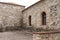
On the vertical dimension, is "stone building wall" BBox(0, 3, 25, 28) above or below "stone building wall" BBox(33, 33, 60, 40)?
above

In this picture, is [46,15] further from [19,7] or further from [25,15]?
[19,7]

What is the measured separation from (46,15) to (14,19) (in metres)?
6.52

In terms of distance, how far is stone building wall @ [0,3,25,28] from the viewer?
661 inches

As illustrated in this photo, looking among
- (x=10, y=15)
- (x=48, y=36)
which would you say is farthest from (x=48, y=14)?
(x=10, y=15)

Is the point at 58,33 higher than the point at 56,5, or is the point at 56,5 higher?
the point at 56,5

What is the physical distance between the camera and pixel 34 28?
15.1 meters

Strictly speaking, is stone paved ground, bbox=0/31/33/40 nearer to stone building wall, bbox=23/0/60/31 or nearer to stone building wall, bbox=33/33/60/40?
stone building wall, bbox=23/0/60/31

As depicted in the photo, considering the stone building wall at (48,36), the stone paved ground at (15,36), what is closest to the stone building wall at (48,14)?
the stone paved ground at (15,36)

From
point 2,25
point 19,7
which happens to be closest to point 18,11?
point 19,7

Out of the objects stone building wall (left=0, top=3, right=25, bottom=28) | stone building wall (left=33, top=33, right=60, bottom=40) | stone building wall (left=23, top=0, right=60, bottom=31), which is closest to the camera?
stone building wall (left=33, top=33, right=60, bottom=40)

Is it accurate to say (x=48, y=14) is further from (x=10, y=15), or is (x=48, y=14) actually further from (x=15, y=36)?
(x=10, y=15)

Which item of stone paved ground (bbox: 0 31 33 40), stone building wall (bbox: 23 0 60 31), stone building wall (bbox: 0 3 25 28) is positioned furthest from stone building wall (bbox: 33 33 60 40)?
stone building wall (bbox: 0 3 25 28)

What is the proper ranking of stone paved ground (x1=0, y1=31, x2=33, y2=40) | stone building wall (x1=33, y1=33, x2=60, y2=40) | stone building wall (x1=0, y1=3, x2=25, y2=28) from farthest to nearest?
stone building wall (x1=0, y1=3, x2=25, y2=28)
stone paved ground (x1=0, y1=31, x2=33, y2=40)
stone building wall (x1=33, y1=33, x2=60, y2=40)

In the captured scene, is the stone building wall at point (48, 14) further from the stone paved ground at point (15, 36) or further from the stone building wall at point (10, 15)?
the stone building wall at point (10, 15)
